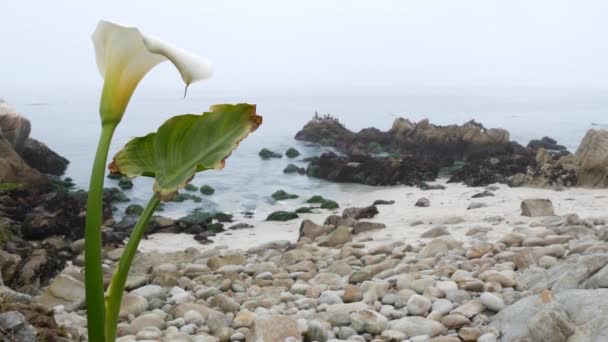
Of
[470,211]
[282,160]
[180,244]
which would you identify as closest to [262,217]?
[180,244]

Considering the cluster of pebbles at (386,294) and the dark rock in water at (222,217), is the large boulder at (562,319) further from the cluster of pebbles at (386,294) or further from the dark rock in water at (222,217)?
the dark rock in water at (222,217)

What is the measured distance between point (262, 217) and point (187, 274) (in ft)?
15.5

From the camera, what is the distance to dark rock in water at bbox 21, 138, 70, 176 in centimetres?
1477

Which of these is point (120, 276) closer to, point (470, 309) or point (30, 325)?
point (30, 325)

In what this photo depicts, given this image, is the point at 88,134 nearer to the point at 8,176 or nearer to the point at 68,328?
the point at 8,176

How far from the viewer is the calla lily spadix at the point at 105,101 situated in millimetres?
1451

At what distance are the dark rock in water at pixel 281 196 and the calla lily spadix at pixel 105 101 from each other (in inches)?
379

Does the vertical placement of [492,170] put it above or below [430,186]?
above

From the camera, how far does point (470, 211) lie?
25.4ft

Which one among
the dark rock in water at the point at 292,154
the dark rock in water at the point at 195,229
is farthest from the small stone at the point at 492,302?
the dark rock in water at the point at 292,154

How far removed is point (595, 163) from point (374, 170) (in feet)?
15.4

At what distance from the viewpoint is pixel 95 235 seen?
57.2 inches

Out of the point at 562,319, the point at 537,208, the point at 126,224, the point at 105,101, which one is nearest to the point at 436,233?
the point at 537,208

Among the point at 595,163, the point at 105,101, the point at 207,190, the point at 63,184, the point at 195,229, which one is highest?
the point at 105,101
